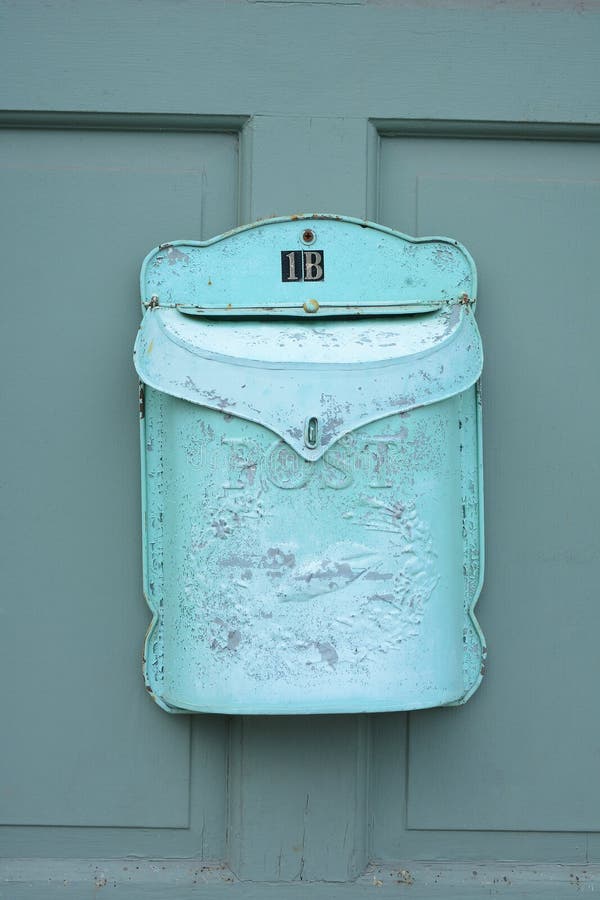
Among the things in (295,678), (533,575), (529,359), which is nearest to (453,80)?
(529,359)

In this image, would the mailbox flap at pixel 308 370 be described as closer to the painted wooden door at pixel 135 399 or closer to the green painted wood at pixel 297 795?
the painted wooden door at pixel 135 399

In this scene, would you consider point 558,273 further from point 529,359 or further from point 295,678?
point 295,678

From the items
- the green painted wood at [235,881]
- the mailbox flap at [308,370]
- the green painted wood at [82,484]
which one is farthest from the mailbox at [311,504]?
the green painted wood at [235,881]

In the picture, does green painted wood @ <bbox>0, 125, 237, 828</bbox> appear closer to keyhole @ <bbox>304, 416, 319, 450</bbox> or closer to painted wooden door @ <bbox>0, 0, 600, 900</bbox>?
painted wooden door @ <bbox>0, 0, 600, 900</bbox>

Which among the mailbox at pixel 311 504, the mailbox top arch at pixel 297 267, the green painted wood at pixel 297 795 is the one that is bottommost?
the green painted wood at pixel 297 795

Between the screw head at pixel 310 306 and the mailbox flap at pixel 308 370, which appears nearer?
the mailbox flap at pixel 308 370

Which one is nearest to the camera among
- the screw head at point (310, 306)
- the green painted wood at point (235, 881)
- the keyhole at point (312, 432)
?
the keyhole at point (312, 432)

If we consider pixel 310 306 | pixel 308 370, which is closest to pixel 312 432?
pixel 308 370

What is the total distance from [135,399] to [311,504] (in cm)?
37

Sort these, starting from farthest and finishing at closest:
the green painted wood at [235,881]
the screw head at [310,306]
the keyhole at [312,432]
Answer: the green painted wood at [235,881] < the screw head at [310,306] < the keyhole at [312,432]

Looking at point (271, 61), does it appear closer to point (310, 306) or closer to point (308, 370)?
point (310, 306)

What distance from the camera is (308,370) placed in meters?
1.24

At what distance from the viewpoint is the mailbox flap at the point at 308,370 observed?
48.8 inches

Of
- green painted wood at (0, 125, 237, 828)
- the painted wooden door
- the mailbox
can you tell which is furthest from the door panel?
green painted wood at (0, 125, 237, 828)
